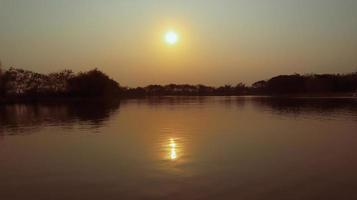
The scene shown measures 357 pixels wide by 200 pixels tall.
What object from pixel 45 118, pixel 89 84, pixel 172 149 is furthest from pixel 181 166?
pixel 89 84

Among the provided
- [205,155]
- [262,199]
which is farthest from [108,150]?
[262,199]

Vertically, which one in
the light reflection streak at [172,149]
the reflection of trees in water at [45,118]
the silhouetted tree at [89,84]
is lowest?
the light reflection streak at [172,149]

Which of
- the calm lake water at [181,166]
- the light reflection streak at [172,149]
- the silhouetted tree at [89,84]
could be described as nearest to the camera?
the calm lake water at [181,166]

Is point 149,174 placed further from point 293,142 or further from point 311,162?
point 293,142

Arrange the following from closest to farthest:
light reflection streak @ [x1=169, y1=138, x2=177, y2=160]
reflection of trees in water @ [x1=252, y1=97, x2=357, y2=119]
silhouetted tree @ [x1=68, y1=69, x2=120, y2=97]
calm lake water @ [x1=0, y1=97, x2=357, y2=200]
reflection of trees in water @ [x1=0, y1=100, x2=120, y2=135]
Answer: calm lake water @ [x1=0, y1=97, x2=357, y2=200] → light reflection streak @ [x1=169, y1=138, x2=177, y2=160] → reflection of trees in water @ [x1=0, y1=100, x2=120, y2=135] → reflection of trees in water @ [x1=252, y1=97, x2=357, y2=119] → silhouetted tree @ [x1=68, y1=69, x2=120, y2=97]

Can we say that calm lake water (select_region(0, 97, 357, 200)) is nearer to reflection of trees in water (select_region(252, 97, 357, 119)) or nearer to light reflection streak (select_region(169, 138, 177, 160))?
light reflection streak (select_region(169, 138, 177, 160))

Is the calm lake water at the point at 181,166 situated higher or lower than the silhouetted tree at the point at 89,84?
lower

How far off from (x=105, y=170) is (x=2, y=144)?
10271 millimetres

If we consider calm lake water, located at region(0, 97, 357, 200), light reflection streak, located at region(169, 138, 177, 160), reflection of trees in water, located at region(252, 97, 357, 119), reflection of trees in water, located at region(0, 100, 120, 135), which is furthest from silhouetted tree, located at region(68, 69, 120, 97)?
light reflection streak, located at region(169, 138, 177, 160)

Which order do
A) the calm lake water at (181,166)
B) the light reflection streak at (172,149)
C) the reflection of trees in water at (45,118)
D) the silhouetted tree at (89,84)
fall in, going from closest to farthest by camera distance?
the calm lake water at (181,166) < the light reflection streak at (172,149) < the reflection of trees in water at (45,118) < the silhouetted tree at (89,84)

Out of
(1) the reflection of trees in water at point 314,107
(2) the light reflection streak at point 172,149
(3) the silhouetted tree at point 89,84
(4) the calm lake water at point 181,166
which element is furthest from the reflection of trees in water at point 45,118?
(3) the silhouetted tree at point 89,84

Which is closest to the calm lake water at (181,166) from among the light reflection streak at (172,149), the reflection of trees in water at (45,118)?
the light reflection streak at (172,149)

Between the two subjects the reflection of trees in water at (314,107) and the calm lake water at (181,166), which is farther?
the reflection of trees in water at (314,107)

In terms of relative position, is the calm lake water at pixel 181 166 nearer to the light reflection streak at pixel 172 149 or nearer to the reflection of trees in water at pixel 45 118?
the light reflection streak at pixel 172 149
